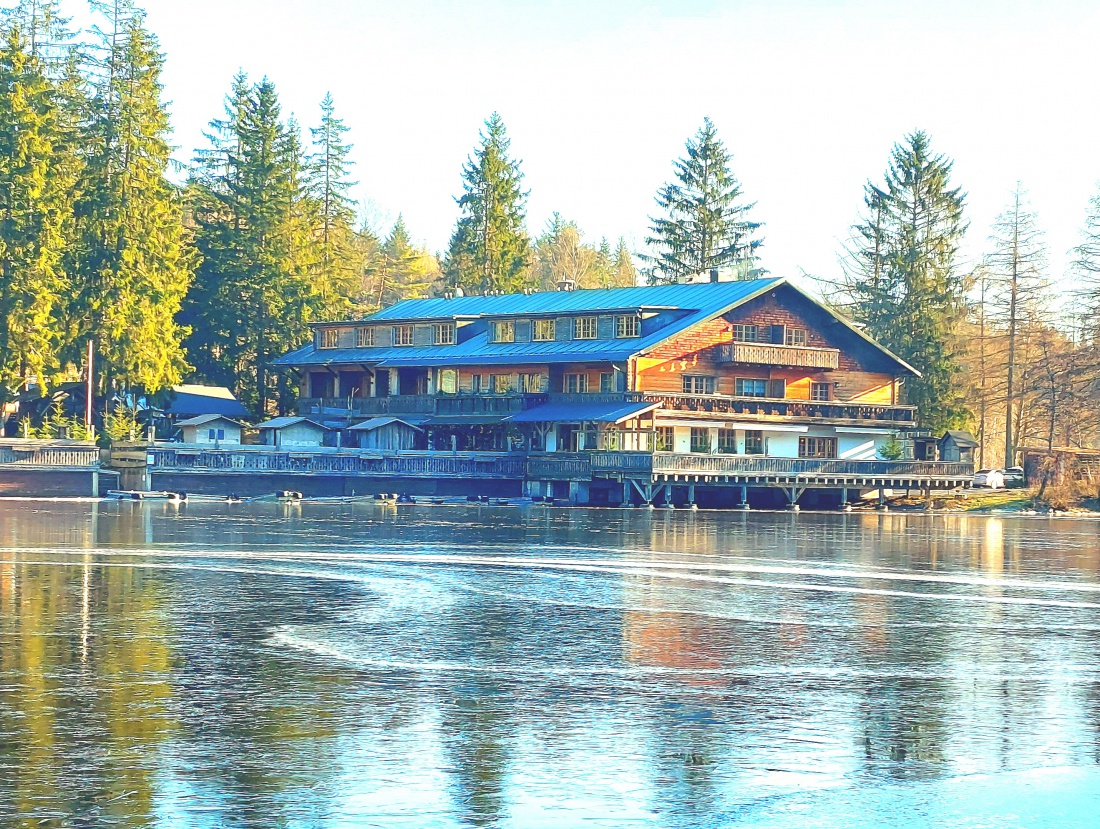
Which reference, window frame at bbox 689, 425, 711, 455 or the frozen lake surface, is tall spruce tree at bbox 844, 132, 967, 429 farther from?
the frozen lake surface

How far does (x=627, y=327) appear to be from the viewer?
252ft

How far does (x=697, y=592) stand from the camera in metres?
29.2

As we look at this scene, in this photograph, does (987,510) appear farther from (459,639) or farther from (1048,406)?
(459,639)

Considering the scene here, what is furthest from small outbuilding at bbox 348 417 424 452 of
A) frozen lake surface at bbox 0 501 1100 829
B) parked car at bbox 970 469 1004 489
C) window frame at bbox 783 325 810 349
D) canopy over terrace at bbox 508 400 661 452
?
frozen lake surface at bbox 0 501 1100 829

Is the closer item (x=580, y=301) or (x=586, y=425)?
(x=586, y=425)

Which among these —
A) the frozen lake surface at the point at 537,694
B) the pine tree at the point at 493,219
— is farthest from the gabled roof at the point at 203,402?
the frozen lake surface at the point at 537,694

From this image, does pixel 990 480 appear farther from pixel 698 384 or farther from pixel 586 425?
pixel 586 425

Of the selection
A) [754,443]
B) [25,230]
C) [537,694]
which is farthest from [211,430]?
[537,694]

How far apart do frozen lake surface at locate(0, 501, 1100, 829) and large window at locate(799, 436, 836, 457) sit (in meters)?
42.9

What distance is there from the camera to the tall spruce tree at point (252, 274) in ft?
290

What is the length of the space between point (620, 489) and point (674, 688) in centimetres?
5265

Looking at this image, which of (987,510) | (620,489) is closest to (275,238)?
(620,489)

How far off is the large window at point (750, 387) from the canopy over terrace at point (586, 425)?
7.13 meters

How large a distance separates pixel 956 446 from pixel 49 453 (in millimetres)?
45811
